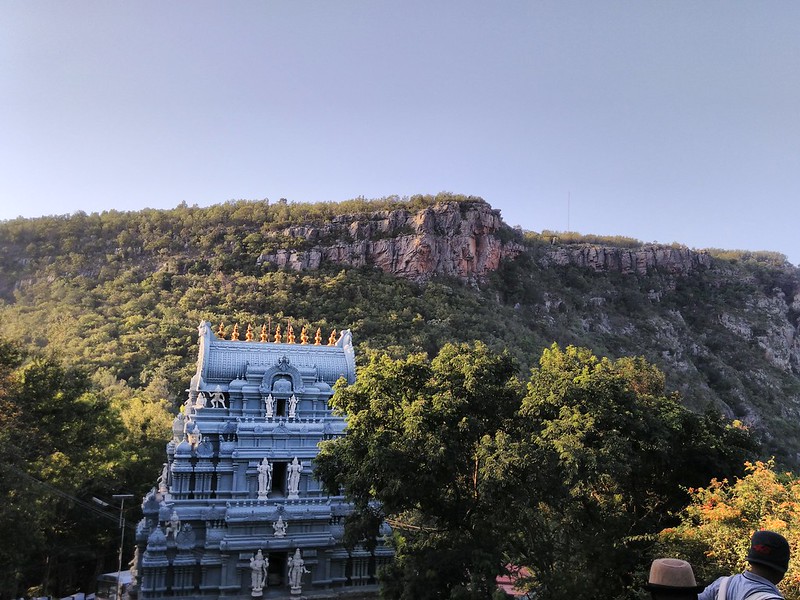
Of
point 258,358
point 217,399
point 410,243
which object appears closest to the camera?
point 217,399

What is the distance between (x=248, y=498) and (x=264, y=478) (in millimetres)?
810

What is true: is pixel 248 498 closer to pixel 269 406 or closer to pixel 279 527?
pixel 279 527

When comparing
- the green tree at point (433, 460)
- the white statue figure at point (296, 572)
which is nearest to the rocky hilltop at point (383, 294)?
the white statue figure at point (296, 572)

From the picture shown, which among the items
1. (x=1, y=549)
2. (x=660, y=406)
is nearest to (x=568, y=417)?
(x=660, y=406)

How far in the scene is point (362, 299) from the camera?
5231cm

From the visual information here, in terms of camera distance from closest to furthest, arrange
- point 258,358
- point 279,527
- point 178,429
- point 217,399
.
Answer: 1. point 279,527
2. point 217,399
3. point 178,429
4. point 258,358

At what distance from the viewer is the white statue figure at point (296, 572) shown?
1795cm

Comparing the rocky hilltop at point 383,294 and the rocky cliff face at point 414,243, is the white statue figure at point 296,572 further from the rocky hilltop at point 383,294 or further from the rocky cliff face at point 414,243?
the rocky cliff face at point 414,243

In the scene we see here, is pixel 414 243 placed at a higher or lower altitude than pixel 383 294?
higher

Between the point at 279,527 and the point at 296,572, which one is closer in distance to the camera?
the point at 296,572

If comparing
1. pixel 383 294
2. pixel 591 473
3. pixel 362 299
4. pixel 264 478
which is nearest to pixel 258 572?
pixel 264 478

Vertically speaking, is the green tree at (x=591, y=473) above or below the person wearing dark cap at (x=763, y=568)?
below

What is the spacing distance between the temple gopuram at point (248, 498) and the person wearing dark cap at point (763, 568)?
52.4 ft

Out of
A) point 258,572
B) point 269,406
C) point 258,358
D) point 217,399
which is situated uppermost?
point 258,358
